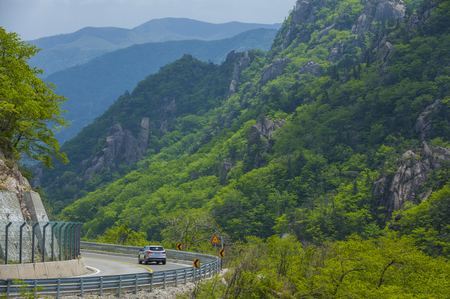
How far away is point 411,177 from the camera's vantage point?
83000mm

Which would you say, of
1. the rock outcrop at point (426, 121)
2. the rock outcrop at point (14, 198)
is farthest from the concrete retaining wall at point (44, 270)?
the rock outcrop at point (426, 121)

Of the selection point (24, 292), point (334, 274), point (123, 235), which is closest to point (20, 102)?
point (24, 292)

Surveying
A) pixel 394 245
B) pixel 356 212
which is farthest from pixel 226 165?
pixel 394 245

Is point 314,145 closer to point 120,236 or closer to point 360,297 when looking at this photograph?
point 120,236

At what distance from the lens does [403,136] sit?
115875mm

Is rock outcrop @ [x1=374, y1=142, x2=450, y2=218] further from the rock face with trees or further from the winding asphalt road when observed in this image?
the rock face with trees

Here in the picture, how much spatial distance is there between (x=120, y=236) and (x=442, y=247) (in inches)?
2250

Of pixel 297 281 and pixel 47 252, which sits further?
pixel 297 281

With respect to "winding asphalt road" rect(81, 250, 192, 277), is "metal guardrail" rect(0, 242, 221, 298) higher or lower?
higher

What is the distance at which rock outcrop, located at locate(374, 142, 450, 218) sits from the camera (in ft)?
268

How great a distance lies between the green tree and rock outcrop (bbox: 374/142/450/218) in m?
67.7

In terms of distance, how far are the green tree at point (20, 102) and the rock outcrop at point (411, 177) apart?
222 feet

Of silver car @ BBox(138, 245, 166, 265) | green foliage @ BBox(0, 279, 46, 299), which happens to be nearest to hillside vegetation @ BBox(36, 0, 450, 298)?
silver car @ BBox(138, 245, 166, 265)

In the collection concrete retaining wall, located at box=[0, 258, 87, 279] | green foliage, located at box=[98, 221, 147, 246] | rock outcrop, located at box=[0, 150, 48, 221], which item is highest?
rock outcrop, located at box=[0, 150, 48, 221]
